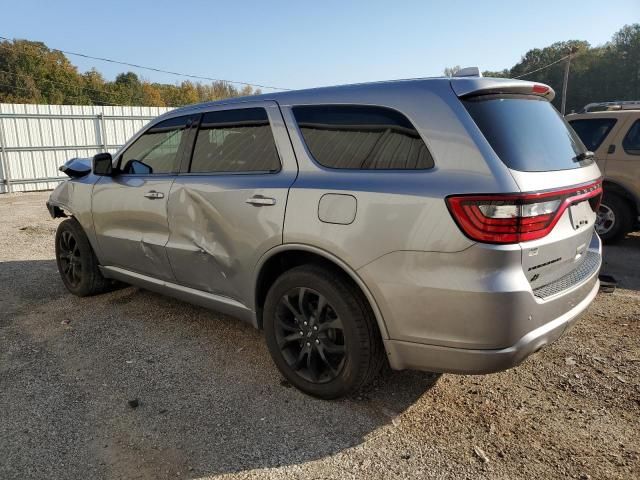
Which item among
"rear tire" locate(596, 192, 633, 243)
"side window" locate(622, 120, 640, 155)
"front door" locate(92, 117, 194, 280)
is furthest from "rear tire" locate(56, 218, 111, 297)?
"side window" locate(622, 120, 640, 155)

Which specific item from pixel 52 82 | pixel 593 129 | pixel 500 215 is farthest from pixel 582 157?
pixel 52 82

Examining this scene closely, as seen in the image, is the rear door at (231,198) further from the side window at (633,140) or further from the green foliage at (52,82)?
the green foliage at (52,82)

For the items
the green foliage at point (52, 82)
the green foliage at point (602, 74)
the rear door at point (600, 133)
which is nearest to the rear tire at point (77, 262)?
the rear door at point (600, 133)

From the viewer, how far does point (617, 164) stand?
6449mm

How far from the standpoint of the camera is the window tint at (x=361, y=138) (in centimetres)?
245

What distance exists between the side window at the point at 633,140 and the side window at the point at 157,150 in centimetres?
568

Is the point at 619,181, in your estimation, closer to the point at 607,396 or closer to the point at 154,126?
the point at 607,396

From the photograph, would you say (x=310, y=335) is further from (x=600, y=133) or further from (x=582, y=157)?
(x=600, y=133)

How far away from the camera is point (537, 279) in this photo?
2.31m

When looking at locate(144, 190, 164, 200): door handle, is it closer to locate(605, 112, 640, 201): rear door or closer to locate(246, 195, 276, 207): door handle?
locate(246, 195, 276, 207): door handle

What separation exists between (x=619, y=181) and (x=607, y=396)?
4543 millimetres

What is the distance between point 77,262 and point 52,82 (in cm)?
5610

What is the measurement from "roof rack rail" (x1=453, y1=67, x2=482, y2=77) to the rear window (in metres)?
0.25

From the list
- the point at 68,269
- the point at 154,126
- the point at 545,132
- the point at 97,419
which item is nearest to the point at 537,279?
the point at 545,132
